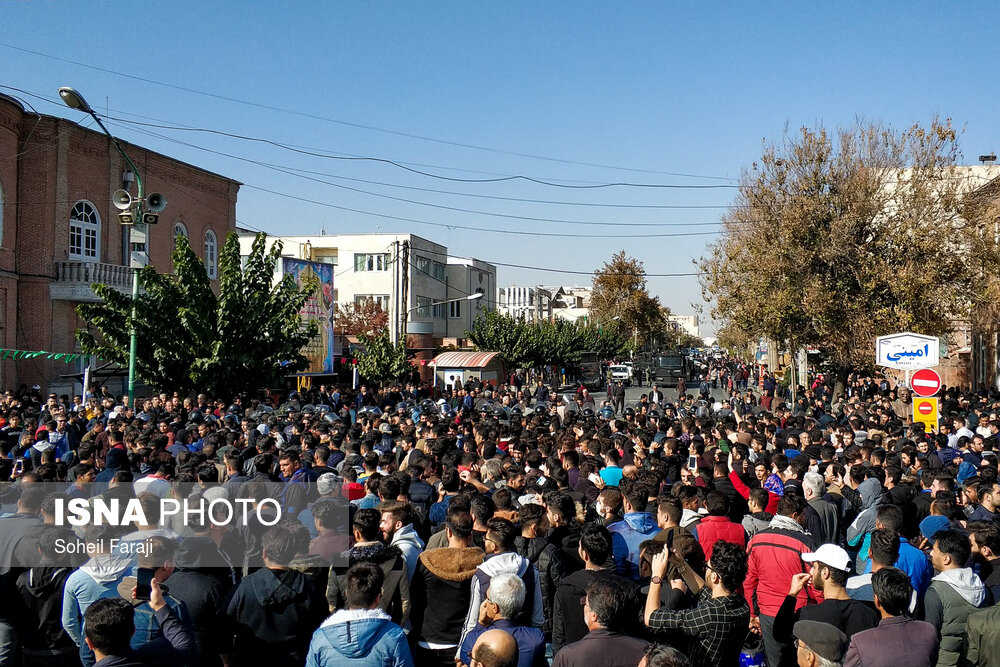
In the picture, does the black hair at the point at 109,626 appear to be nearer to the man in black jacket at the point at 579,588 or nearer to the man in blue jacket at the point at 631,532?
the man in black jacket at the point at 579,588

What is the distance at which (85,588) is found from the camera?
4555mm

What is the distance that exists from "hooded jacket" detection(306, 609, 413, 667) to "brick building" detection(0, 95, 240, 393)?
84.7 ft

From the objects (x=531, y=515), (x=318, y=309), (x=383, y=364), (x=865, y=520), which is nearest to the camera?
(x=531, y=515)

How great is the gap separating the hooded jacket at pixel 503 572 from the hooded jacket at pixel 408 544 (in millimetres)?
580

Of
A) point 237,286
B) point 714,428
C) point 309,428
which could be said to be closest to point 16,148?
point 237,286

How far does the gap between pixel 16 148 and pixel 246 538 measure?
25.3 metres

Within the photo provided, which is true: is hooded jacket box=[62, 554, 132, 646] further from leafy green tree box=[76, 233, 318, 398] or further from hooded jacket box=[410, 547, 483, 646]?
leafy green tree box=[76, 233, 318, 398]

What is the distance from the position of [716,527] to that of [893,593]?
188cm

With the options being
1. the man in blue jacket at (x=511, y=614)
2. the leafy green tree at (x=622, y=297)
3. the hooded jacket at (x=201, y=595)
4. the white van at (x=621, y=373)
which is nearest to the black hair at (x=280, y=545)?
the hooded jacket at (x=201, y=595)

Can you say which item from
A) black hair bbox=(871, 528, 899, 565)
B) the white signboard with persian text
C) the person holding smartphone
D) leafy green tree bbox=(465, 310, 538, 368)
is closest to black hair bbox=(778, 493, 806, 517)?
black hair bbox=(871, 528, 899, 565)

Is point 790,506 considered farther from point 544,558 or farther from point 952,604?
point 544,558

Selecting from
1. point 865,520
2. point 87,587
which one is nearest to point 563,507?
point 865,520

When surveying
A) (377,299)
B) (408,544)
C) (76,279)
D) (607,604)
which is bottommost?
(408,544)

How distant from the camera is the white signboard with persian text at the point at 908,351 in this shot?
1498 cm
